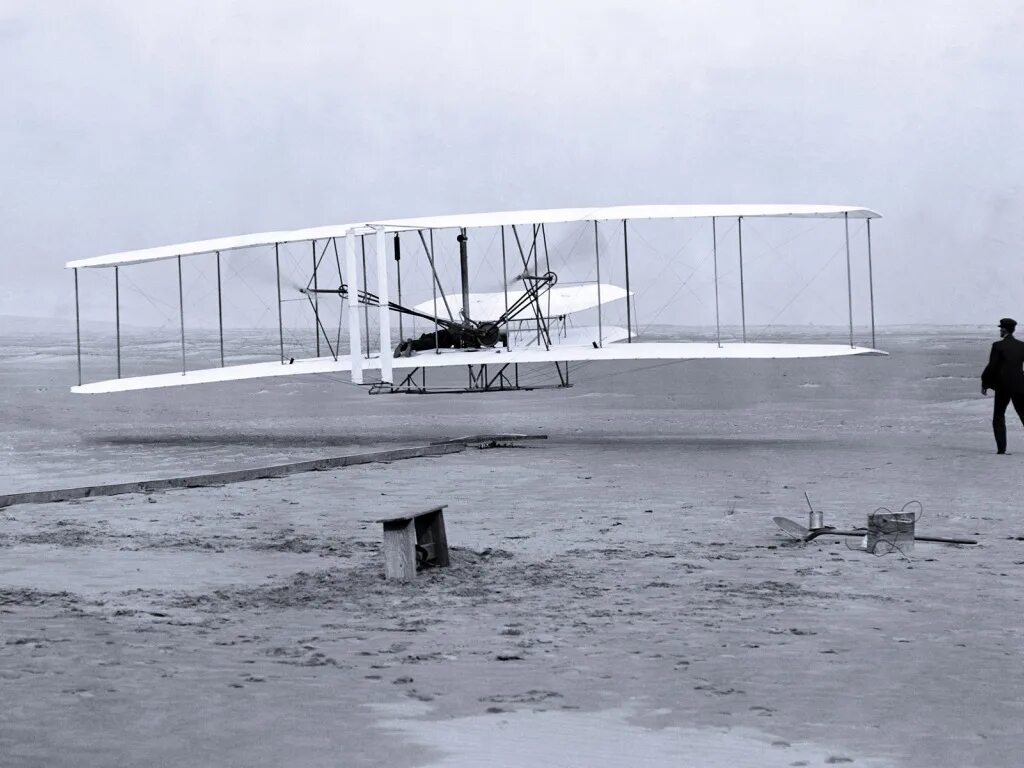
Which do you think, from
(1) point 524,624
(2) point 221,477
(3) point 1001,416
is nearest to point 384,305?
(2) point 221,477

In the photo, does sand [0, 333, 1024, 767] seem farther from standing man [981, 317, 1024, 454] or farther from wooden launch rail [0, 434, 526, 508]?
standing man [981, 317, 1024, 454]

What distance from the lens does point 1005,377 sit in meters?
19.2

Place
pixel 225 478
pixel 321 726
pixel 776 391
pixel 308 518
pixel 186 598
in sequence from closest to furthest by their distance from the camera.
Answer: pixel 321 726 → pixel 186 598 → pixel 308 518 → pixel 225 478 → pixel 776 391

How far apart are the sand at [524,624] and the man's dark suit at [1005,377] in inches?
41.8

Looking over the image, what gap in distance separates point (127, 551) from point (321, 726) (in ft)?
18.1

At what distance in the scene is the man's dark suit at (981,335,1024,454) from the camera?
19.2m

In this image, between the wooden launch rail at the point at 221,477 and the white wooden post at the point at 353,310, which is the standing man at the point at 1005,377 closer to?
the wooden launch rail at the point at 221,477

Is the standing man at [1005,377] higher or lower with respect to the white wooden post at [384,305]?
lower

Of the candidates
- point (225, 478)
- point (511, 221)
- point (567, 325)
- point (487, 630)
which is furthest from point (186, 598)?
point (567, 325)

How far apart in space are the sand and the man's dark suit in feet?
3.48

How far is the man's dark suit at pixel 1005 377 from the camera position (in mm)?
19188

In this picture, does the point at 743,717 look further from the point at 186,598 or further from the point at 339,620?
the point at 186,598

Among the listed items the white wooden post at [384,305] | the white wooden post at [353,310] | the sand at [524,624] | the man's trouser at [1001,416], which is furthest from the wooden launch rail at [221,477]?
the man's trouser at [1001,416]

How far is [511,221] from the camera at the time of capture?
26.0 metres
